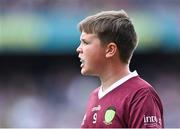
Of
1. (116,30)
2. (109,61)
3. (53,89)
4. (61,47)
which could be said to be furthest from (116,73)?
(53,89)

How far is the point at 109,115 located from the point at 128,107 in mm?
82

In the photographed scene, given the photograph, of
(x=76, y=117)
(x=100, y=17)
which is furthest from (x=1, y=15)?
(x=100, y=17)

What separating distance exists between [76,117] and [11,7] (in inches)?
69.3

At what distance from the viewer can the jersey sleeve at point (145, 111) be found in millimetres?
1995

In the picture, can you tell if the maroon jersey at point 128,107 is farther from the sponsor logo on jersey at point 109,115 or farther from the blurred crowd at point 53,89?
the blurred crowd at point 53,89

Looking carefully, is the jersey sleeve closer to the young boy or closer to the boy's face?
the young boy

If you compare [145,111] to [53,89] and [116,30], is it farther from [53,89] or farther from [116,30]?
[53,89]

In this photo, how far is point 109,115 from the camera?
2092 mm

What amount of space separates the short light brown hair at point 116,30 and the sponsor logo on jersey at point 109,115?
0.21 metres

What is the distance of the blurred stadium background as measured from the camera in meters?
8.05

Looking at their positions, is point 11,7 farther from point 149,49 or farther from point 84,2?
point 149,49

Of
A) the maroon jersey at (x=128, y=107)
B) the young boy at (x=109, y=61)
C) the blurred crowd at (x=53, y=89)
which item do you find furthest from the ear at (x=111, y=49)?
→ the blurred crowd at (x=53, y=89)

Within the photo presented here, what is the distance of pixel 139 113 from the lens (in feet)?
6.57

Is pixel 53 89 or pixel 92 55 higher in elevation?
pixel 92 55
